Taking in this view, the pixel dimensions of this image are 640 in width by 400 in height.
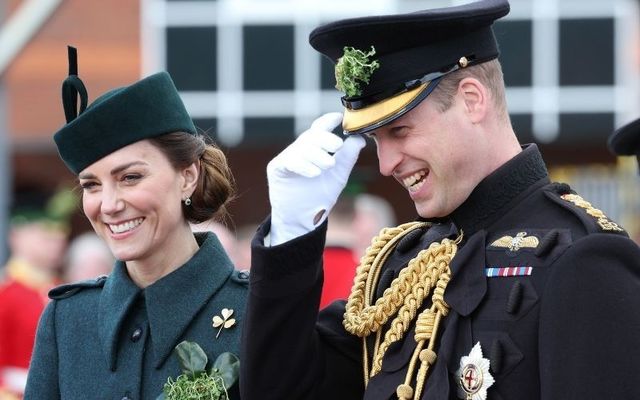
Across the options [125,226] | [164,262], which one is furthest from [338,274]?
[125,226]

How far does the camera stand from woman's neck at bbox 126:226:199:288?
3.89m

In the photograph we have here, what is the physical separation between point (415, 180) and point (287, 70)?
13031 mm

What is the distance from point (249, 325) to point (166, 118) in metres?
0.78

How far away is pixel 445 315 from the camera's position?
3.29m

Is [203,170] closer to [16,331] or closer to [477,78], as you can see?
[477,78]

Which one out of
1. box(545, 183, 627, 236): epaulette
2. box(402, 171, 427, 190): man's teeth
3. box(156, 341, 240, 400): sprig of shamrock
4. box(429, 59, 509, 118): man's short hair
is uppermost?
box(429, 59, 509, 118): man's short hair

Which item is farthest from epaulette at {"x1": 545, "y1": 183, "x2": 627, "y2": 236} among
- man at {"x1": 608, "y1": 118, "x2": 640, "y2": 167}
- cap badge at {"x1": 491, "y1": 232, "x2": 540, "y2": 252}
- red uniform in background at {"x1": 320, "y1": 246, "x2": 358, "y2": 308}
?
red uniform in background at {"x1": 320, "y1": 246, "x2": 358, "y2": 308}

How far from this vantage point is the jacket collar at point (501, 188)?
129 inches

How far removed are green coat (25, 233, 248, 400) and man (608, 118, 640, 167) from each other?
1.18 meters

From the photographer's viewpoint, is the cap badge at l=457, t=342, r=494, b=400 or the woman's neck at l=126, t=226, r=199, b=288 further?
the woman's neck at l=126, t=226, r=199, b=288

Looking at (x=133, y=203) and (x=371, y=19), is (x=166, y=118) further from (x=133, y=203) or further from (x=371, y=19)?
(x=371, y=19)

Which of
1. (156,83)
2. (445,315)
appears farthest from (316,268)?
(156,83)

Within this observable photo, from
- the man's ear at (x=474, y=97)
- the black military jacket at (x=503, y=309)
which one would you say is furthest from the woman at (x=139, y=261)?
the man's ear at (x=474, y=97)

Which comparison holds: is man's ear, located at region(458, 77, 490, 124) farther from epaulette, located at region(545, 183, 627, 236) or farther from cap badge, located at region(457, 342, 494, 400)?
cap badge, located at region(457, 342, 494, 400)
